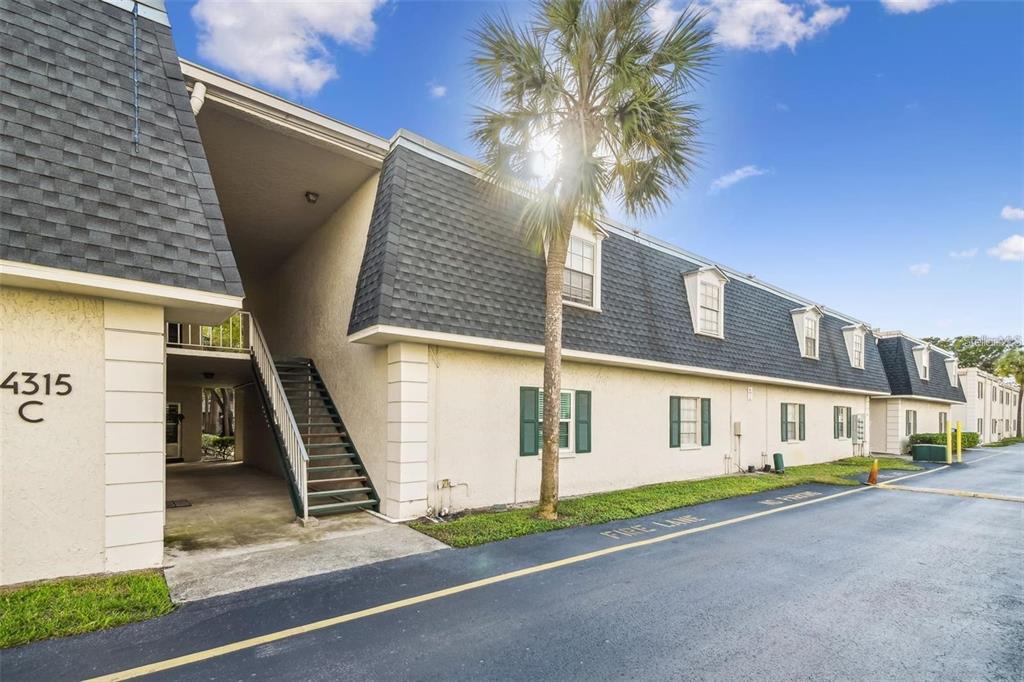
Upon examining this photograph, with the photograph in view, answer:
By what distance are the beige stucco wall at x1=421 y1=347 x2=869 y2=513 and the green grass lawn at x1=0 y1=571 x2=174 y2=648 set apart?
4.25 m

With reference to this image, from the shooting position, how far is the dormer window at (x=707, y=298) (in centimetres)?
1380

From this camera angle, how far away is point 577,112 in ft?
26.9

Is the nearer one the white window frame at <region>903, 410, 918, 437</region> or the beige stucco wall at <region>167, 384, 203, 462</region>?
the beige stucco wall at <region>167, 384, 203, 462</region>

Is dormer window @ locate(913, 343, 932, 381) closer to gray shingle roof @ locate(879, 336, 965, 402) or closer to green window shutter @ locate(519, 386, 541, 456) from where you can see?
gray shingle roof @ locate(879, 336, 965, 402)

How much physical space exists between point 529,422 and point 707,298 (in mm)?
7947

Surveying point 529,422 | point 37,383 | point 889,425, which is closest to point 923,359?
point 889,425

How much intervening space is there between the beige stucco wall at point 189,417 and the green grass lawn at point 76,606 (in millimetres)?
16382

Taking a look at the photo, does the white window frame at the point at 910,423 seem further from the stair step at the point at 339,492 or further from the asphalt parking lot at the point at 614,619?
the stair step at the point at 339,492

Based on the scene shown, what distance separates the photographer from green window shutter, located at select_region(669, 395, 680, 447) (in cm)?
1276

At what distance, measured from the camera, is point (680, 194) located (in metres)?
8.82

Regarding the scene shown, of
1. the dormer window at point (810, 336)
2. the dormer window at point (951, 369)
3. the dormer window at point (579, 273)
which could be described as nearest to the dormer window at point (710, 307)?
the dormer window at point (579, 273)

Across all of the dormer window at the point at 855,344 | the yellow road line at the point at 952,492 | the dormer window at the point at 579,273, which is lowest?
the yellow road line at the point at 952,492

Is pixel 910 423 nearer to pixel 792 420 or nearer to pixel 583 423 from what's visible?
pixel 792 420

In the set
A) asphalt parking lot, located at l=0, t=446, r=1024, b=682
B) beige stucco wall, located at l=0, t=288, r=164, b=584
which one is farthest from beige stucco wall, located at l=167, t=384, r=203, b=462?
asphalt parking lot, located at l=0, t=446, r=1024, b=682
